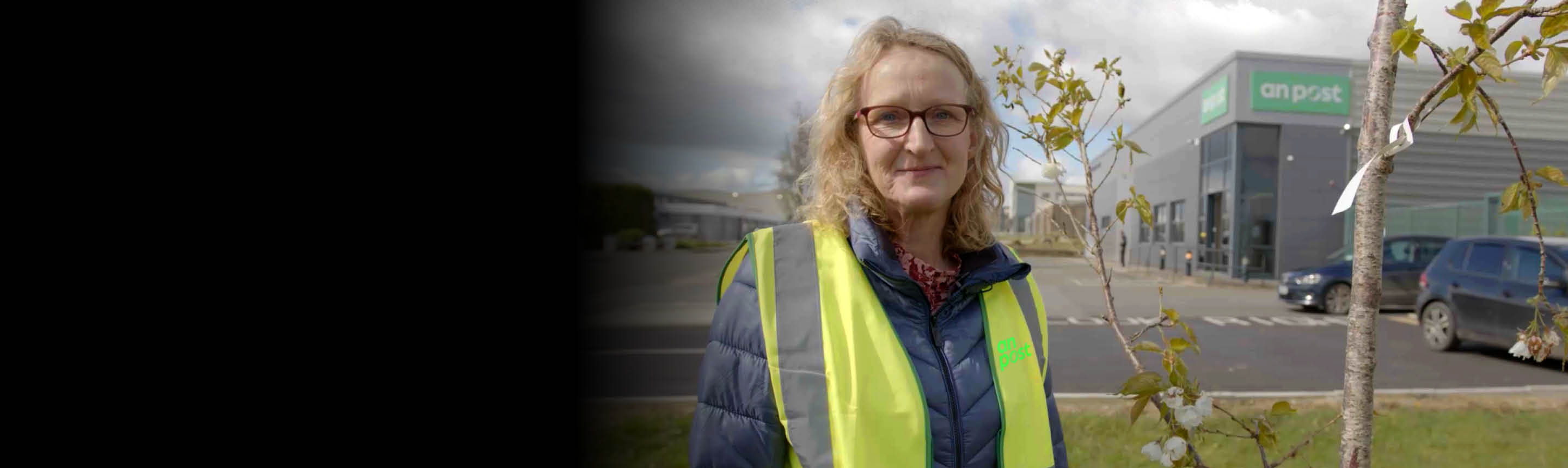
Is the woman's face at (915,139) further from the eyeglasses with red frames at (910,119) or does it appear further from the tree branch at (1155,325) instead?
the tree branch at (1155,325)

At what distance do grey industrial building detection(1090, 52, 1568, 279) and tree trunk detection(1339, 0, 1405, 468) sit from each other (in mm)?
10162

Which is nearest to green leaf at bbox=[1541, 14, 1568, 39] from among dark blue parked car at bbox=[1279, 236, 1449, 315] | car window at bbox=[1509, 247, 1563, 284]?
car window at bbox=[1509, 247, 1563, 284]

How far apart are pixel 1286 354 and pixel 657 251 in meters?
5.81

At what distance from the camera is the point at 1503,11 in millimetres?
942

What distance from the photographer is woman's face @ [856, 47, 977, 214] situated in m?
0.95

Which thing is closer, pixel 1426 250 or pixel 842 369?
pixel 842 369

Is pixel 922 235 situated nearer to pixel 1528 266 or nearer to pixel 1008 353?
pixel 1008 353

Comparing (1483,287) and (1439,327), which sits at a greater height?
(1483,287)

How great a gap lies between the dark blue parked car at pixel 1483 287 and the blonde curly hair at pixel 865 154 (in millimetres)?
5947

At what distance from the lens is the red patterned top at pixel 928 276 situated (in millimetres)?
1043

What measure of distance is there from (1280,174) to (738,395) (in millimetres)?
14672

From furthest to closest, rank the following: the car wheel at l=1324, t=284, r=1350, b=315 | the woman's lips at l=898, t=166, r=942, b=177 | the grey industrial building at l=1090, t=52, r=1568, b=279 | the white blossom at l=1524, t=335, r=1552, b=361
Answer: the grey industrial building at l=1090, t=52, r=1568, b=279 < the car wheel at l=1324, t=284, r=1350, b=315 < the white blossom at l=1524, t=335, r=1552, b=361 < the woman's lips at l=898, t=166, r=942, b=177

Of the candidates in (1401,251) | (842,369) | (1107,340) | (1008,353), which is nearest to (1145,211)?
(1008,353)

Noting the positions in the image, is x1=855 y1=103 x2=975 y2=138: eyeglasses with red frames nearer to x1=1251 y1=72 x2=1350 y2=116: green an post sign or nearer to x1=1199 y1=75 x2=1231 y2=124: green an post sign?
x1=1251 y1=72 x2=1350 y2=116: green an post sign
